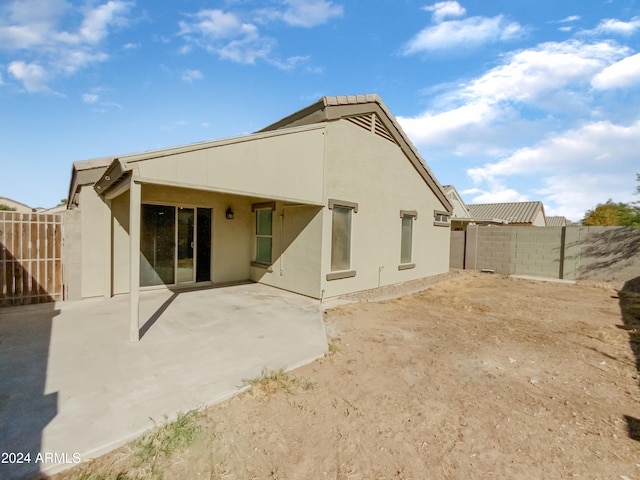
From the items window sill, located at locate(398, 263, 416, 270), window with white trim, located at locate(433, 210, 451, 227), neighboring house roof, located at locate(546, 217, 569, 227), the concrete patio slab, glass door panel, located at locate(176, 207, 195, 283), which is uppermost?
neighboring house roof, located at locate(546, 217, 569, 227)

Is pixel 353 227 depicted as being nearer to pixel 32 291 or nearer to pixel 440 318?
pixel 440 318

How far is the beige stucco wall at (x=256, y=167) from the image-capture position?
464cm

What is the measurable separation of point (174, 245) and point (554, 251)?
14.2 meters

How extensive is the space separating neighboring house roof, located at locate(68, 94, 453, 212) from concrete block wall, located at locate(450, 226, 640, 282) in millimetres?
4547

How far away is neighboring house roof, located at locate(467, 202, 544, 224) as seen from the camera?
28.7 metres

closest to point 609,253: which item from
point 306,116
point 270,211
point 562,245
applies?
point 562,245

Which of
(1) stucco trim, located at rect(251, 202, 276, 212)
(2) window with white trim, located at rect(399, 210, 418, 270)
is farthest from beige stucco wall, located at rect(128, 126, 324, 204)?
(2) window with white trim, located at rect(399, 210, 418, 270)

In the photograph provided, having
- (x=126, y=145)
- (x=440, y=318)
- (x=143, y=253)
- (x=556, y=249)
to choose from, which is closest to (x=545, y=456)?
(x=440, y=318)

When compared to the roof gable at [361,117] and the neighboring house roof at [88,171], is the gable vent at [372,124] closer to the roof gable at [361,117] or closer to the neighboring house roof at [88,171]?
the roof gable at [361,117]

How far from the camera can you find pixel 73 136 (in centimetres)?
1048

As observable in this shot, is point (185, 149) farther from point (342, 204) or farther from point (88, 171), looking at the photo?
point (342, 204)

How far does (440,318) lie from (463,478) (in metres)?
4.66

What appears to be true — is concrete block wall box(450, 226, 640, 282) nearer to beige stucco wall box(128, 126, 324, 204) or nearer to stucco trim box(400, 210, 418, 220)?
stucco trim box(400, 210, 418, 220)

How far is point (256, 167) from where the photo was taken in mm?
5840
